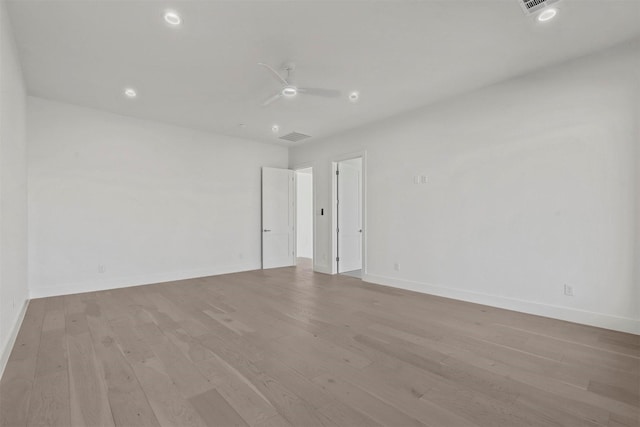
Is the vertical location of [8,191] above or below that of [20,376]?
above

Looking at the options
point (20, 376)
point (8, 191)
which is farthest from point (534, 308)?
point (8, 191)

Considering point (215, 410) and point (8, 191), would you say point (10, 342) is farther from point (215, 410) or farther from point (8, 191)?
point (215, 410)

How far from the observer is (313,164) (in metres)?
6.64

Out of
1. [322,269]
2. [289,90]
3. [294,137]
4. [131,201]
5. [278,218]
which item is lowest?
[322,269]

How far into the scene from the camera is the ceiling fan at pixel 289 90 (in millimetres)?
3115

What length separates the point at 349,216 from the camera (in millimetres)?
6461

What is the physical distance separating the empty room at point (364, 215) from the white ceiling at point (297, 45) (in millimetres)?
26

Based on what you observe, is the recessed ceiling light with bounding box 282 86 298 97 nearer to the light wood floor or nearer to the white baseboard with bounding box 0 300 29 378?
the light wood floor

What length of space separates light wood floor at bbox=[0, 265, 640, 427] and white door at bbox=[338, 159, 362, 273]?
8.12ft

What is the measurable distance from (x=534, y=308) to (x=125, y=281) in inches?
236

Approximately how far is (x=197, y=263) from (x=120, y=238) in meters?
1.39

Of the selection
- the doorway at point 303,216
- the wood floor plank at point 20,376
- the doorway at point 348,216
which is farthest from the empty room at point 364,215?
the doorway at point 303,216

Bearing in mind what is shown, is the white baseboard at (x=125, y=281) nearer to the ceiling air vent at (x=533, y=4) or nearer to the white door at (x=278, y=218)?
the white door at (x=278, y=218)

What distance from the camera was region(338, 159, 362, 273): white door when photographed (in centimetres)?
626
